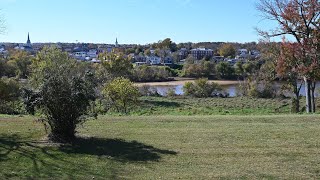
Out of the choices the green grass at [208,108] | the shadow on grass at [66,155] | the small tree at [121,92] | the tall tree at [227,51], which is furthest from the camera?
the tall tree at [227,51]

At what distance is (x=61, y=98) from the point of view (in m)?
10.2

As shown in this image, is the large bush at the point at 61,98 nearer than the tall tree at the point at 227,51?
Yes

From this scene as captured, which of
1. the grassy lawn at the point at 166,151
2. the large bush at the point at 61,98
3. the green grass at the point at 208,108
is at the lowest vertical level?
the green grass at the point at 208,108

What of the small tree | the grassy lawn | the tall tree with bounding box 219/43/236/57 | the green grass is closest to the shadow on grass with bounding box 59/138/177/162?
the grassy lawn

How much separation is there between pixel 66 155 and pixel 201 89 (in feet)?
166

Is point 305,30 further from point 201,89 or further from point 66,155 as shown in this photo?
point 201,89

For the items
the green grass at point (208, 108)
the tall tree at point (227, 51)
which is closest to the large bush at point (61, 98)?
the green grass at point (208, 108)

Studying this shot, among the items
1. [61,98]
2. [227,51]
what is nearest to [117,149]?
[61,98]

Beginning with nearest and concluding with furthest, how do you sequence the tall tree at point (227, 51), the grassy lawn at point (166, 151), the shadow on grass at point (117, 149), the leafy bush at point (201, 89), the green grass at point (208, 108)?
the grassy lawn at point (166, 151)
the shadow on grass at point (117, 149)
the green grass at point (208, 108)
the leafy bush at point (201, 89)
the tall tree at point (227, 51)

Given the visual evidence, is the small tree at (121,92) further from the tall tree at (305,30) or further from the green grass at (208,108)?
the tall tree at (305,30)

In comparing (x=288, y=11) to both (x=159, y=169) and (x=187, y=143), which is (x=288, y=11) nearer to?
(x=187, y=143)

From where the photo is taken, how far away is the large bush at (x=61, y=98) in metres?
10.2

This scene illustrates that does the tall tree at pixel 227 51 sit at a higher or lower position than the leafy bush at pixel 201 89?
higher

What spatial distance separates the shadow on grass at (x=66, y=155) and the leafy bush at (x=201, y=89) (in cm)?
4843
